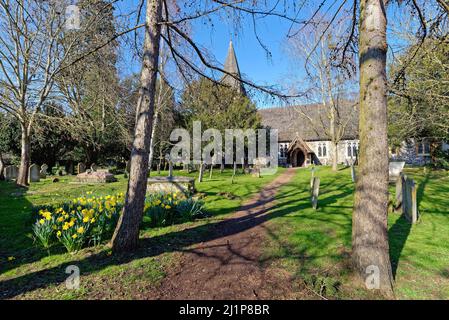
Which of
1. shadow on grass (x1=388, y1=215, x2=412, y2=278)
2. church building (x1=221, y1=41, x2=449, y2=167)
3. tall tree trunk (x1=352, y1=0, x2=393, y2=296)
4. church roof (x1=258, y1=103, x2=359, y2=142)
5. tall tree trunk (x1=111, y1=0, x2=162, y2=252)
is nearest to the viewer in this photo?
tall tree trunk (x1=352, y1=0, x2=393, y2=296)

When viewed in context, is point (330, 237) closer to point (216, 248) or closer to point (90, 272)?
point (216, 248)

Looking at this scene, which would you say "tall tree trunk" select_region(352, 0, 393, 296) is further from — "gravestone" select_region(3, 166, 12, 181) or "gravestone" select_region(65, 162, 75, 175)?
"gravestone" select_region(65, 162, 75, 175)

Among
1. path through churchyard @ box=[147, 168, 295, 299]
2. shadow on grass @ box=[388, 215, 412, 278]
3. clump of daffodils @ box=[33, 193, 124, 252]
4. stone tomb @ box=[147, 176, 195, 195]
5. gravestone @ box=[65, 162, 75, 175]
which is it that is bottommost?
path through churchyard @ box=[147, 168, 295, 299]

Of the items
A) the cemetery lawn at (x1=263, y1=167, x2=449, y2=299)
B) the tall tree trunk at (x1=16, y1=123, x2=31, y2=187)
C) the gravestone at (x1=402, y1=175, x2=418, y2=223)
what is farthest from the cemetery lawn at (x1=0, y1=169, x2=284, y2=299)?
the tall tree trunk at (x1=16, y1=123, x2=31, y2=187)

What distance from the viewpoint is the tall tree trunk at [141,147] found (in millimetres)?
4516

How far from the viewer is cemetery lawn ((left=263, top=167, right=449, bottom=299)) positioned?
349 cm

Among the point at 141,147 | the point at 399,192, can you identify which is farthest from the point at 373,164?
the point at 399,192

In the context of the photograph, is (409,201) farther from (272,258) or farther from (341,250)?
(272,258)

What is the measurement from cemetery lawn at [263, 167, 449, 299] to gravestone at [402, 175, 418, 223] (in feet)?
0.66

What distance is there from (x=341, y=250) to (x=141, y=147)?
4012 mm

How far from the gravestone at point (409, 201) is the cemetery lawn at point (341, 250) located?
0.20 metres

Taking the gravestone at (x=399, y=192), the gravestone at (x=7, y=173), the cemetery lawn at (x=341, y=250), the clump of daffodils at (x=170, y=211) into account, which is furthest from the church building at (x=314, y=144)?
the clump of daffodils at (x=170, y=211)

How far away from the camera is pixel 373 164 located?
3.53 metres
